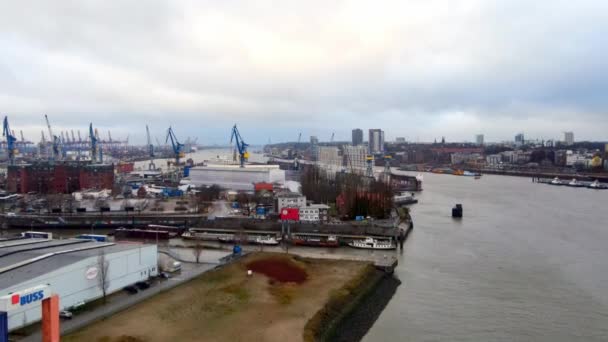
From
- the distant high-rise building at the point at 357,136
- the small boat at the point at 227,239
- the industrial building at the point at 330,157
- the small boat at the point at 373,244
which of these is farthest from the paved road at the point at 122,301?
the distant high-rise building at the point at 357,136

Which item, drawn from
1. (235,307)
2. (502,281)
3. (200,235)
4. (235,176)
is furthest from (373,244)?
(235,176)

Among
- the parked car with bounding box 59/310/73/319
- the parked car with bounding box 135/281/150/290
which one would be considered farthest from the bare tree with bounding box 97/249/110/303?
the parked car with bounding box 59/310/73/319

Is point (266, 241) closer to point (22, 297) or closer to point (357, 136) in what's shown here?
point (22, 297)

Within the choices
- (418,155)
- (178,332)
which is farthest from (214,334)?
(418,155)

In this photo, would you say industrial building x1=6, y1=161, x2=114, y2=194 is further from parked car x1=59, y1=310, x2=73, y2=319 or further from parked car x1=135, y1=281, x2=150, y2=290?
parked car x1=59, y1=310, x2=73, y2=319

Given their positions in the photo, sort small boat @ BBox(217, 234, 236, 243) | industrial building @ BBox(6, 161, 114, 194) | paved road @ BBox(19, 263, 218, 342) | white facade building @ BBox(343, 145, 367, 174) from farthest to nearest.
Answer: white facade building @ BBox(343, 145, 367, 174) → industrial building @ BBox(6, 161, 114, 194) → small boat @ BBox(217, 234, 236, 243) → paved road @ BBox(19, 263, 218, 342)

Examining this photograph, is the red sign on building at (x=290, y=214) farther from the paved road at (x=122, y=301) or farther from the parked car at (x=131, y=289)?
the parked car at (x=131, y=289)
